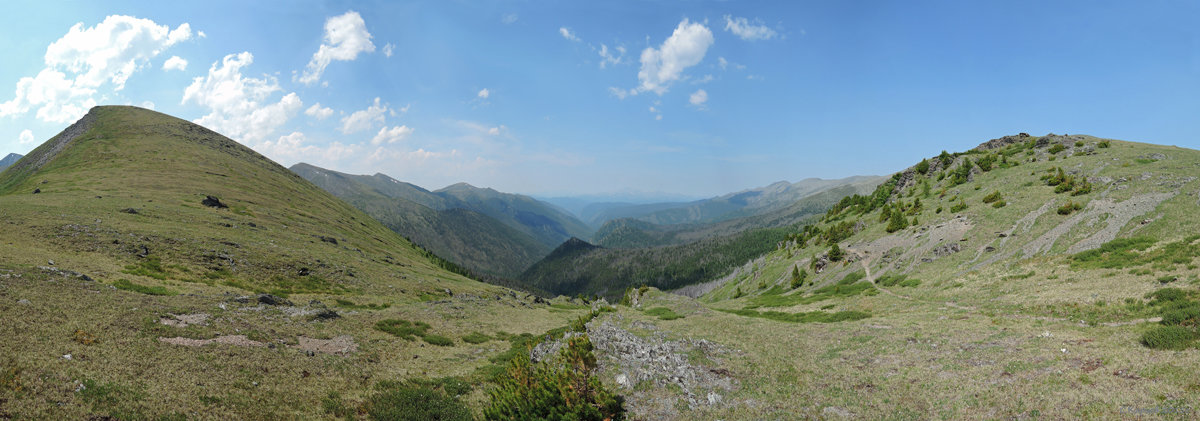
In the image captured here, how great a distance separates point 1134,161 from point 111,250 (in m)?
146

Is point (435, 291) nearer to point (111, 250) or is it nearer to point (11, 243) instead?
point (111, 250)

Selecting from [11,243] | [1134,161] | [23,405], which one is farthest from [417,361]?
[1134,161]

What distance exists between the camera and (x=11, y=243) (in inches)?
1674

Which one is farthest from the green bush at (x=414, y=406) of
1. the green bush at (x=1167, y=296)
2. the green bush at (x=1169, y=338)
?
the green bush at (x=1167, y=296)

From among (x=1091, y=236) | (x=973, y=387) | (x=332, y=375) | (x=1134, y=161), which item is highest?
(x=1134, y=161)

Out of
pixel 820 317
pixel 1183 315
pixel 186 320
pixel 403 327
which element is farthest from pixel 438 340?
pixel 1183 315

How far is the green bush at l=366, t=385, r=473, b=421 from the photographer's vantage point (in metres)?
20.2

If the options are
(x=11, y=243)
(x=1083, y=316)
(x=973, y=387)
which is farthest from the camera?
(x=11, y=243)

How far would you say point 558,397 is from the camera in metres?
18.2

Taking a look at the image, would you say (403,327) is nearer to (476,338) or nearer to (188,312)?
(476,338)

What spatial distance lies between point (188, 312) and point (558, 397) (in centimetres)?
A: 2898

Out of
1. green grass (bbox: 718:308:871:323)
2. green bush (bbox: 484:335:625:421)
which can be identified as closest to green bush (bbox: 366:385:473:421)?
green bush (bbox: 484:335:625:421)

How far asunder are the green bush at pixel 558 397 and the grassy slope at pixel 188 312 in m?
7.46

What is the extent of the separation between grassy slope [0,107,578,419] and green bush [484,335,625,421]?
7460mm
